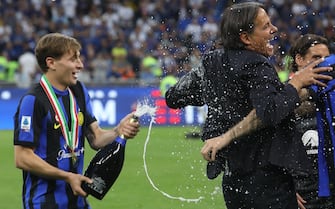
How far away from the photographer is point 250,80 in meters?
4.75

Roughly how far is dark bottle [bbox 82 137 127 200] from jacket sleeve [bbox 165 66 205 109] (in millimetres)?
503

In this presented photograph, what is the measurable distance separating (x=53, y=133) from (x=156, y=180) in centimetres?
699

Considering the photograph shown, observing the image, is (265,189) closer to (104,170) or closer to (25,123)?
(104,170)

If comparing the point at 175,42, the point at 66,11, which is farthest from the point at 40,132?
the point at 66,11

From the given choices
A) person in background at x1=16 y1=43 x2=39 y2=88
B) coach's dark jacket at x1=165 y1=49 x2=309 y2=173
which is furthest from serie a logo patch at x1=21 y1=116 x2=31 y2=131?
person in background at x1=16 y1=43 x2=39 y2=88

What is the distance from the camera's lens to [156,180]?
40.0 feet

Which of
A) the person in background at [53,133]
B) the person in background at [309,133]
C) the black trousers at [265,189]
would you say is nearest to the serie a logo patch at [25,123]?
the person in background at [53,133]

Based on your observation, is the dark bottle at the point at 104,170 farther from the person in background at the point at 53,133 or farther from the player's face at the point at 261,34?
the player's face at the point at 261,34

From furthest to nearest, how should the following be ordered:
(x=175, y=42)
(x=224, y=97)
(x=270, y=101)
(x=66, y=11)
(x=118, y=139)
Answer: (x=66, y=11), (x=175, y=42), (x=118, y=139), (x=224, y=97), (x=270, y=101)

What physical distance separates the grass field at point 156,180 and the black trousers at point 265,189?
454 centimetres

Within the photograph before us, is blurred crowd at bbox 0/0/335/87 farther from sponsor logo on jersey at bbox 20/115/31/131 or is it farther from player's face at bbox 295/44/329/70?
sponsor logo on jersey at bbox 20/115/31/131

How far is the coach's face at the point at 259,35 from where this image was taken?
4.93m

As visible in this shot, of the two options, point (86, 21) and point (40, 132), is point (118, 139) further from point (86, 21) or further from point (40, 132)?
point (86, 21)

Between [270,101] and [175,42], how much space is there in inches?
822
